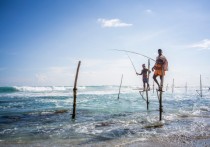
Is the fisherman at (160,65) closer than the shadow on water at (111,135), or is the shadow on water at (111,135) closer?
the shadow on water at (111,135)

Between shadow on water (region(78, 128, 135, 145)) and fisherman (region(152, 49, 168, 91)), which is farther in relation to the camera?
fisherman (region(152, 49, 168, 91))

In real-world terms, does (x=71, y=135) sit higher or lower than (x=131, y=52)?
lower

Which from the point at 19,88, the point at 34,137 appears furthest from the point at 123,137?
the point at 19,88

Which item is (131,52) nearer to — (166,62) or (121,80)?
(166,62)

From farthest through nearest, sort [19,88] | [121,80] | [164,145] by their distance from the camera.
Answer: [19,88]
[121,80]
[164,145]

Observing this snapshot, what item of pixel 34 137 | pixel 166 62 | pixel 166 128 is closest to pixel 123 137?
pixel 166 128

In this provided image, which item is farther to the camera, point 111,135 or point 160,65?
point 160,65

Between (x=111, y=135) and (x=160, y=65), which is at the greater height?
(x=160, y=65)

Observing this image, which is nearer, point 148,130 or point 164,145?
point 164,145

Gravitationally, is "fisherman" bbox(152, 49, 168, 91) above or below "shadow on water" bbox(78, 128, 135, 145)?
above

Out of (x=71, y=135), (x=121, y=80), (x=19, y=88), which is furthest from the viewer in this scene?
(x=19, y=88)

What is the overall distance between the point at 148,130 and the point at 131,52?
4696mm

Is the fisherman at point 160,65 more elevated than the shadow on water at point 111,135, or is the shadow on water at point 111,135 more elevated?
the fisherman at point 160,65

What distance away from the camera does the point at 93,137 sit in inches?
355
